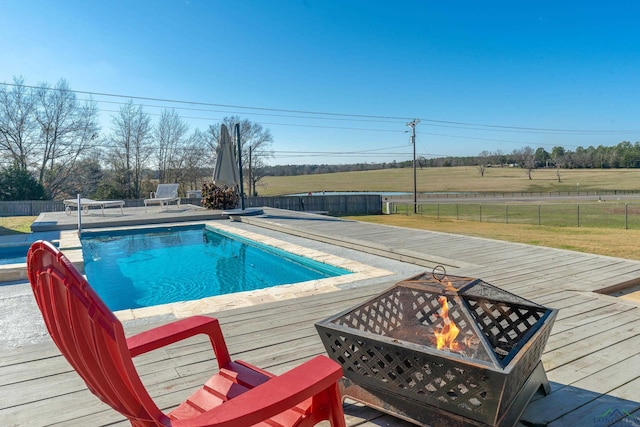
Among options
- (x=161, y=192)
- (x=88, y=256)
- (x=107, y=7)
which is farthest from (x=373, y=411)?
(x=161, y=192)

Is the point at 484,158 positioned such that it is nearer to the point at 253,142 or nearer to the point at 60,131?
the point at 253,142

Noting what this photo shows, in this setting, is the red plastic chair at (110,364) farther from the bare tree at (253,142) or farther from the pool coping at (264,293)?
the bare tree at (253,142)

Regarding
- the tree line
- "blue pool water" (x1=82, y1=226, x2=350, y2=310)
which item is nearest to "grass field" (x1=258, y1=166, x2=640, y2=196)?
the tree line

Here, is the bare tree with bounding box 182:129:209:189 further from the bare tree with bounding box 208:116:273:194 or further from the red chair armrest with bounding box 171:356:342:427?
the red chair armrest with bounding box 171:356:342:427

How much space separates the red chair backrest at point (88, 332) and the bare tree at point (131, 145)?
25413mm

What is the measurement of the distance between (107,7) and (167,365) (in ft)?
42.6

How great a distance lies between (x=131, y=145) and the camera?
992 inches

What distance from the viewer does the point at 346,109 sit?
4066cm

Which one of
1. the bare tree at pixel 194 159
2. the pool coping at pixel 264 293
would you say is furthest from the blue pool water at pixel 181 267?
the bare tree at pixel 194 159

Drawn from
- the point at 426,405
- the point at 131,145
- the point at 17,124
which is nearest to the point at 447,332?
the point at 426,405

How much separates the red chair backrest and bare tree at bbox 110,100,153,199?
25.4 m

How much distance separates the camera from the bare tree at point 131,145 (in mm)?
24531

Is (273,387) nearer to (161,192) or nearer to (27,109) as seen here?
(161,192)

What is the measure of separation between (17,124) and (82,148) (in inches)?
129
